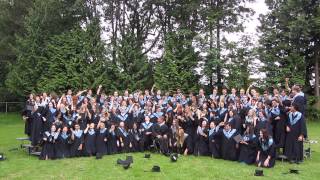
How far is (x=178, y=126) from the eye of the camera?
15172 mm

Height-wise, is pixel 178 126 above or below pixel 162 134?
above

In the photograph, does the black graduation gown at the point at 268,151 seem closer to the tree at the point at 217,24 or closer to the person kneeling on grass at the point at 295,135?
the person kneeling on grass at the point at 295,135

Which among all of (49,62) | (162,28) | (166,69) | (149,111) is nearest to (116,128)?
(149,111)

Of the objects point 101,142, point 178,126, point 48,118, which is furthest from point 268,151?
point 48,118

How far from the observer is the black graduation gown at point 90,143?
15.0m

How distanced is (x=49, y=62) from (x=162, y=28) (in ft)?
28.7

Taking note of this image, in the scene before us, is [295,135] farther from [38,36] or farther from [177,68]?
[38,36]

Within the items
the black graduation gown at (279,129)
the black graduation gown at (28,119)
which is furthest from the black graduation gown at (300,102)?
the black graduation gown at (28,119)

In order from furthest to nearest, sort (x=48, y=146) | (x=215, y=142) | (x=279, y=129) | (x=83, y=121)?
(x=83, y=121) < (x=215, y=142) < (x=48, y=146) < (x=279, y=129)

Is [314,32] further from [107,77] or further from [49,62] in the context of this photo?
[49,62]

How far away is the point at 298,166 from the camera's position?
41.6 feet

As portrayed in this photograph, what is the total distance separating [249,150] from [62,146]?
20.0 feet

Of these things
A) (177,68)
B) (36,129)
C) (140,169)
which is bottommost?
(140,169)

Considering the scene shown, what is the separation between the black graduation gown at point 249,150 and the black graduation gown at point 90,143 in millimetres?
4945
